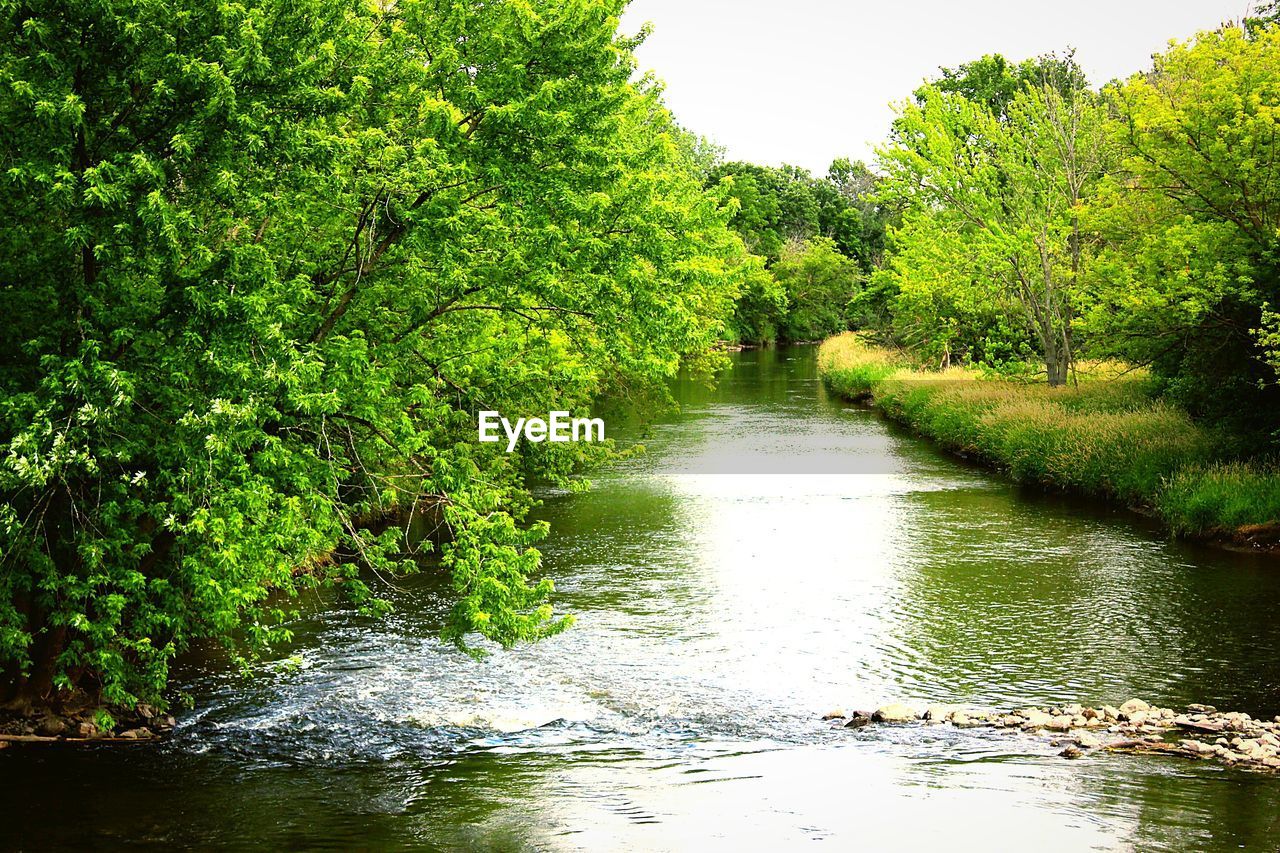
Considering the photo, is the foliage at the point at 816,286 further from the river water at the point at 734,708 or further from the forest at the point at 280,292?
the forest at the point at 280,292

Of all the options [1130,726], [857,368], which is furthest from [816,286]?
[1130,726]

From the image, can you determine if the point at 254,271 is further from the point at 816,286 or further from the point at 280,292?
the point at 816,286

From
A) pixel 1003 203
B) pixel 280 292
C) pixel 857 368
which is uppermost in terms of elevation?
pixel 1003 203

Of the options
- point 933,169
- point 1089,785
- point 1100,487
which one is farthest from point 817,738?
point 933,169

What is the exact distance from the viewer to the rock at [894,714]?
1412cm

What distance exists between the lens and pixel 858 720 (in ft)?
46.3

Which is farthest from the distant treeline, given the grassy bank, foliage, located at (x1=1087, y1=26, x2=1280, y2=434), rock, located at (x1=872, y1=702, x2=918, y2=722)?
rock, located at (x1=872, y1=702, x2=918, y2=722)

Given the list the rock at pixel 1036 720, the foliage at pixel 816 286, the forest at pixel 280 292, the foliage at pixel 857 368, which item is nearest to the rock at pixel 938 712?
the rock at pixel 1036 720

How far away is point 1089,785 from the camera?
11.6 meters

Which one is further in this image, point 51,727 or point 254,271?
point 51,727

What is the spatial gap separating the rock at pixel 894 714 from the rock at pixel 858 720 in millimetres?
123

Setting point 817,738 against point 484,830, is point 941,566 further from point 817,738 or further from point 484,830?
point 484,830

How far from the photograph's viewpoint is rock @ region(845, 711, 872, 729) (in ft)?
45.9

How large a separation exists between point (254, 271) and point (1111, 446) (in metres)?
24.0
